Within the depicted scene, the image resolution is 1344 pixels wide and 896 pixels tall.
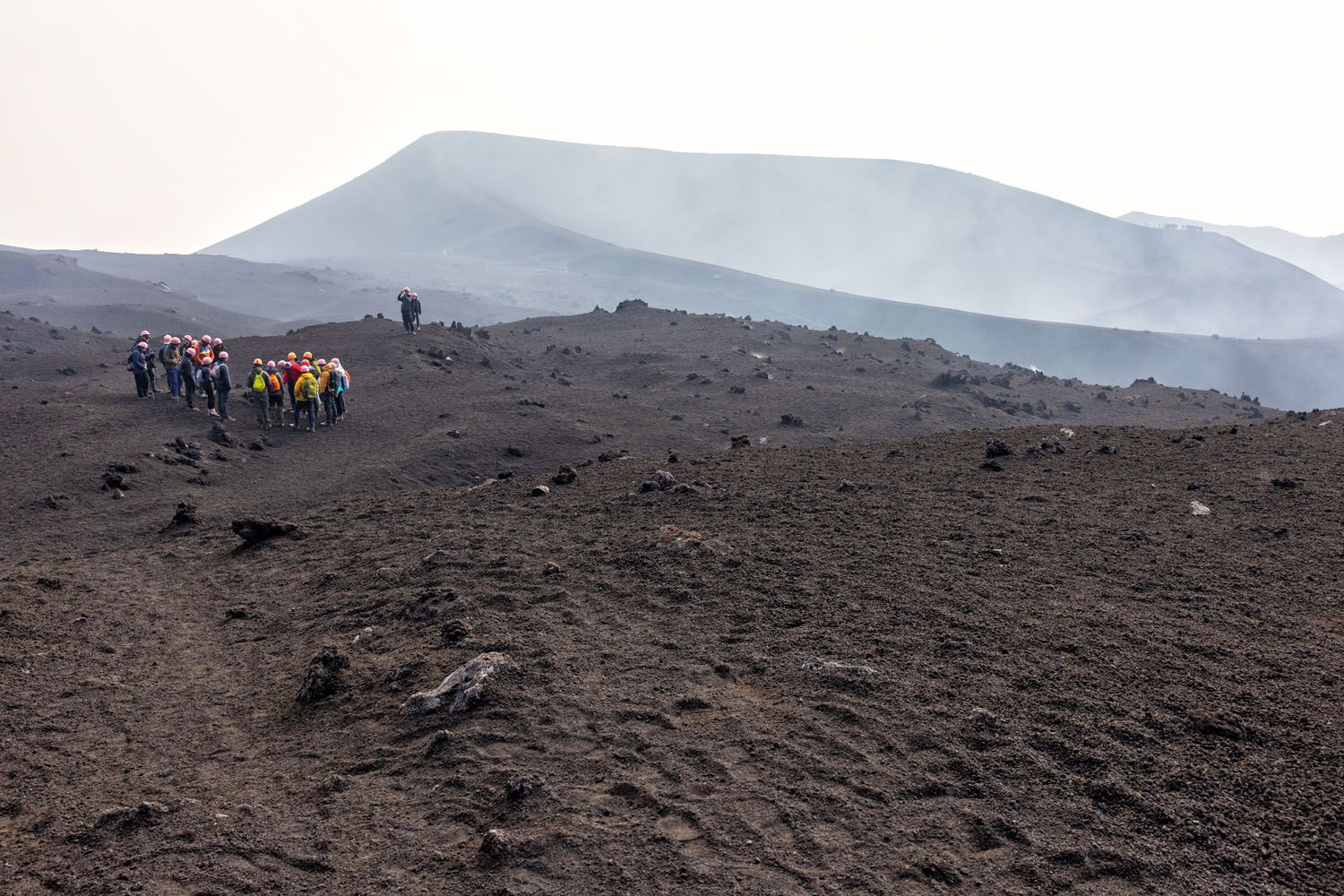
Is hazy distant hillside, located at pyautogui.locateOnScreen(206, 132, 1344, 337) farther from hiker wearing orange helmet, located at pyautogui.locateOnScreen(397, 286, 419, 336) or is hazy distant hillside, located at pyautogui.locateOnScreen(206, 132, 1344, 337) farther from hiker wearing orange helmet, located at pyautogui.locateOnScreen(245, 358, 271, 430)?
hiker wearing orange helmet, located at pyautogui.locateOnScreen(245, 358, 271, 430)

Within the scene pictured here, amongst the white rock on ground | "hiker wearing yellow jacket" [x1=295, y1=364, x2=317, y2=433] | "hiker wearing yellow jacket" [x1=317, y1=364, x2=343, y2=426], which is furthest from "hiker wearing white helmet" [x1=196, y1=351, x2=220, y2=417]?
the white rock on ground

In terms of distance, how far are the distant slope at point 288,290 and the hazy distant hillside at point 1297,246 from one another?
143 m

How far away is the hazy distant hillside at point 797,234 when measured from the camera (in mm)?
99125

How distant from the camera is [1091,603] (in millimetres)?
7559

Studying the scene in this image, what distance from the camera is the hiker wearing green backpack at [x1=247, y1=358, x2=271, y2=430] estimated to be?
19406mm

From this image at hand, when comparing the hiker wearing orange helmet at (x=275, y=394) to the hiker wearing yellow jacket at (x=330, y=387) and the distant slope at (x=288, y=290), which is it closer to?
the hiker wearing yellow jacket at (x=330, y=387)

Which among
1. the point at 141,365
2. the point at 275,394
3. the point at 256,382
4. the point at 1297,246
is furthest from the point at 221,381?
the point at 1297,246

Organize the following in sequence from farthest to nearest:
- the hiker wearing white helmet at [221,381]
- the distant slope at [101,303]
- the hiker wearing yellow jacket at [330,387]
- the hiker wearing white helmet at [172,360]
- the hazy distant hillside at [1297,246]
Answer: the hazy distant hillside at [1297,246]
the distant slope at [101,303]
the hiker wearing white helmet at [172,360]
the hiker wearing yellow jacket at [330,387]
the hiker wearing white helmet at [221,381]

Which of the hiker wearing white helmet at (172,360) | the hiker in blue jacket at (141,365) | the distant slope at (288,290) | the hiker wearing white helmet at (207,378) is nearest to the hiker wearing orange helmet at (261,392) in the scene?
the hiker wearing white helmet at (207,378)

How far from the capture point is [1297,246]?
179875mm

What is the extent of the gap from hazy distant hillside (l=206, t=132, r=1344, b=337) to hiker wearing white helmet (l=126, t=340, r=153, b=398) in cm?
8095

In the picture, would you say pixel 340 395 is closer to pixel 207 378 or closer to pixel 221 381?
pixel 221 381

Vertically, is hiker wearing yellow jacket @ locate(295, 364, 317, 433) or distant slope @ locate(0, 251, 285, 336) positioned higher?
distant slope @ locate(0, 251, 285, 336)

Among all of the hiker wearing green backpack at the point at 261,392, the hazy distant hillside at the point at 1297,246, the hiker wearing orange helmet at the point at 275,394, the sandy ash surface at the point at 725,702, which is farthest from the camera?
the hazy distant hillside at the point at 1297,246
